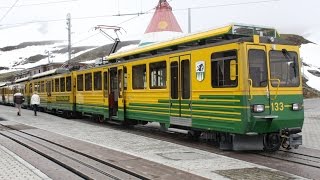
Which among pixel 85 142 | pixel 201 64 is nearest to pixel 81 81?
pixel 85 142

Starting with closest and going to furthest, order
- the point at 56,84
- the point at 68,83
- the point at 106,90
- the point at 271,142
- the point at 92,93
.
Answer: the point at 271,142 → the point at 106,90 → the point at 92,93 → the point at 68,83 → the point at 56,84

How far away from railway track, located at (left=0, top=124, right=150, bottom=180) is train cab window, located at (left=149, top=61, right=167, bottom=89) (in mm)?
3639

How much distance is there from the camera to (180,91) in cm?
1433

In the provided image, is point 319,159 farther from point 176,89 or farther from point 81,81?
point 81,81

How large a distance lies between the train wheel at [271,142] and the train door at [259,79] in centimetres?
82

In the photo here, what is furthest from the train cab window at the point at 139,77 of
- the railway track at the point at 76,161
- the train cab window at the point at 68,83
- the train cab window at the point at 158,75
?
the train cab window at the point at 68,83

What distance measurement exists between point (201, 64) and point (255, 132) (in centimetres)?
244

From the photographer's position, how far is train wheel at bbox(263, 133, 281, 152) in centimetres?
1243

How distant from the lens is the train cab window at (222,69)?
1197 centimetres

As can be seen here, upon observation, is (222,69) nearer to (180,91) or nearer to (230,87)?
(230,87)

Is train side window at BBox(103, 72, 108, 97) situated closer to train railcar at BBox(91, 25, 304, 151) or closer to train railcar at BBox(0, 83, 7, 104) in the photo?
train railcar at BBox(91, 25, 304, 151)

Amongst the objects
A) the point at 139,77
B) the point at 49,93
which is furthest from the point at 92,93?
the point at 49,93

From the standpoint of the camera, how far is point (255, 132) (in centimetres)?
1174

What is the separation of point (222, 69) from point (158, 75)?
367 centimetres
